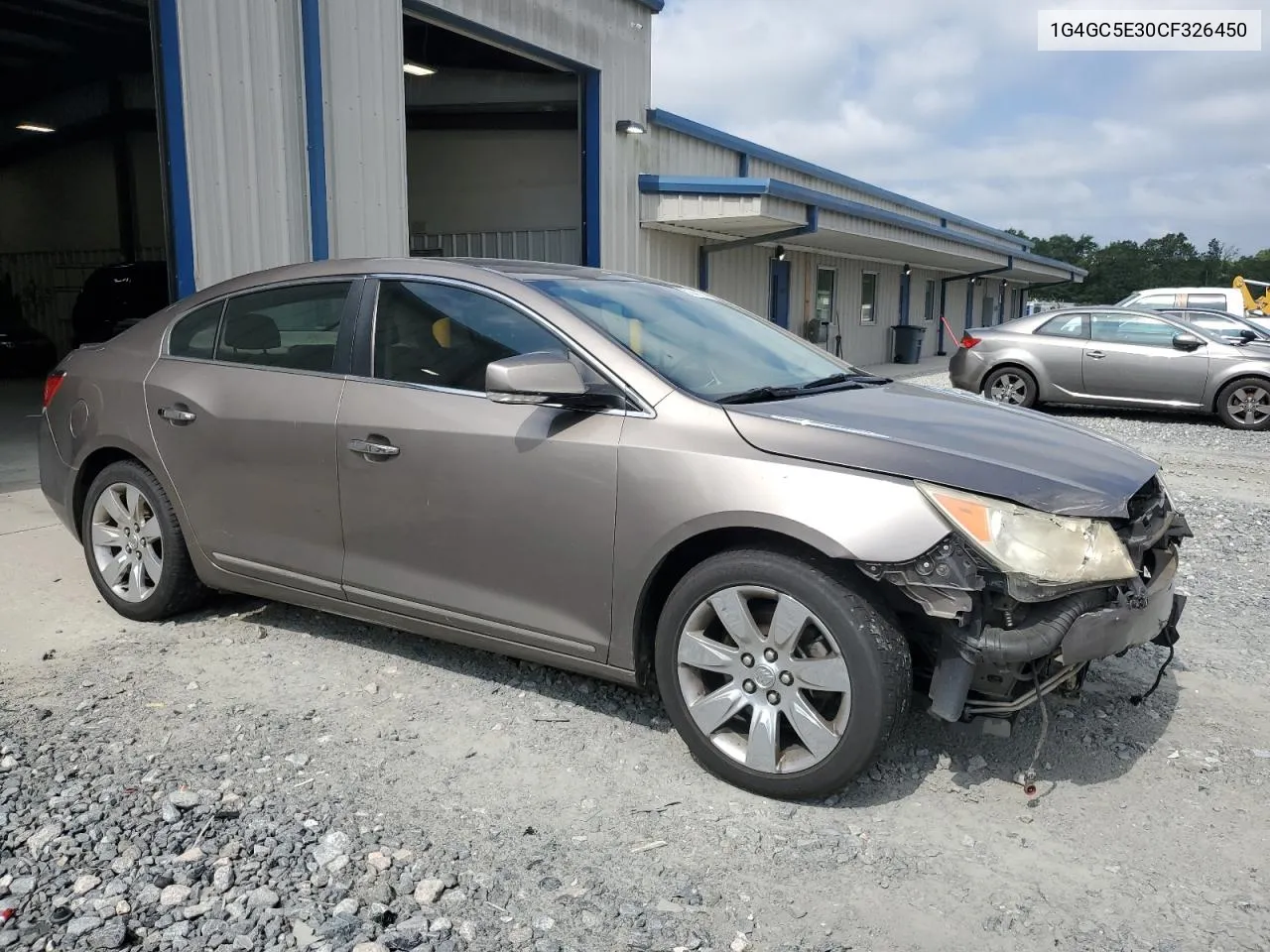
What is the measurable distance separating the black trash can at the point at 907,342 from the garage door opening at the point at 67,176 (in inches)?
649

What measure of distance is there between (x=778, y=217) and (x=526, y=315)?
1124 centimetres

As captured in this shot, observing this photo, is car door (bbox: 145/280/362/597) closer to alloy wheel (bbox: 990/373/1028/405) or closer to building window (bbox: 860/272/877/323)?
alloy wheel (bbox: 990/373/1028/405)

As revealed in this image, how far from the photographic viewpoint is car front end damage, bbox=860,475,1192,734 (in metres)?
2.75

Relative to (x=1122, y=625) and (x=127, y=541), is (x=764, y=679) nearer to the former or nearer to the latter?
(x=1122, y=625)

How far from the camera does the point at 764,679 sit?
2.98 meters

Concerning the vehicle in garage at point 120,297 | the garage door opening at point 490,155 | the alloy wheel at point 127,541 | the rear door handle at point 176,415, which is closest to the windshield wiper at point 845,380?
the rear door handle at point 176,415

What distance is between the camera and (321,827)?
2842mm

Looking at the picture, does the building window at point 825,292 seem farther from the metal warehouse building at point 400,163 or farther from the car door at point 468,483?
the car door at point 468,483

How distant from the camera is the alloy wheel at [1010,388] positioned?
13055 mm

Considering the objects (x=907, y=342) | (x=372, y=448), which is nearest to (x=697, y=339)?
(x=372, y=448)

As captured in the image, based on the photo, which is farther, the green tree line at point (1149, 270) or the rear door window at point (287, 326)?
the green tree line at point (1149, 270)

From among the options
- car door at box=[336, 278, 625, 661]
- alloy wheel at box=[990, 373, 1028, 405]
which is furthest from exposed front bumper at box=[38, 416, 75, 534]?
alloy wheel at box=[990, 373, 1028, 405]

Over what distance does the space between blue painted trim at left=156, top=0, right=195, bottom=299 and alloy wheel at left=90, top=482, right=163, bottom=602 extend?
3765mm

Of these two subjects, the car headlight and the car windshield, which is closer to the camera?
the car headlight
